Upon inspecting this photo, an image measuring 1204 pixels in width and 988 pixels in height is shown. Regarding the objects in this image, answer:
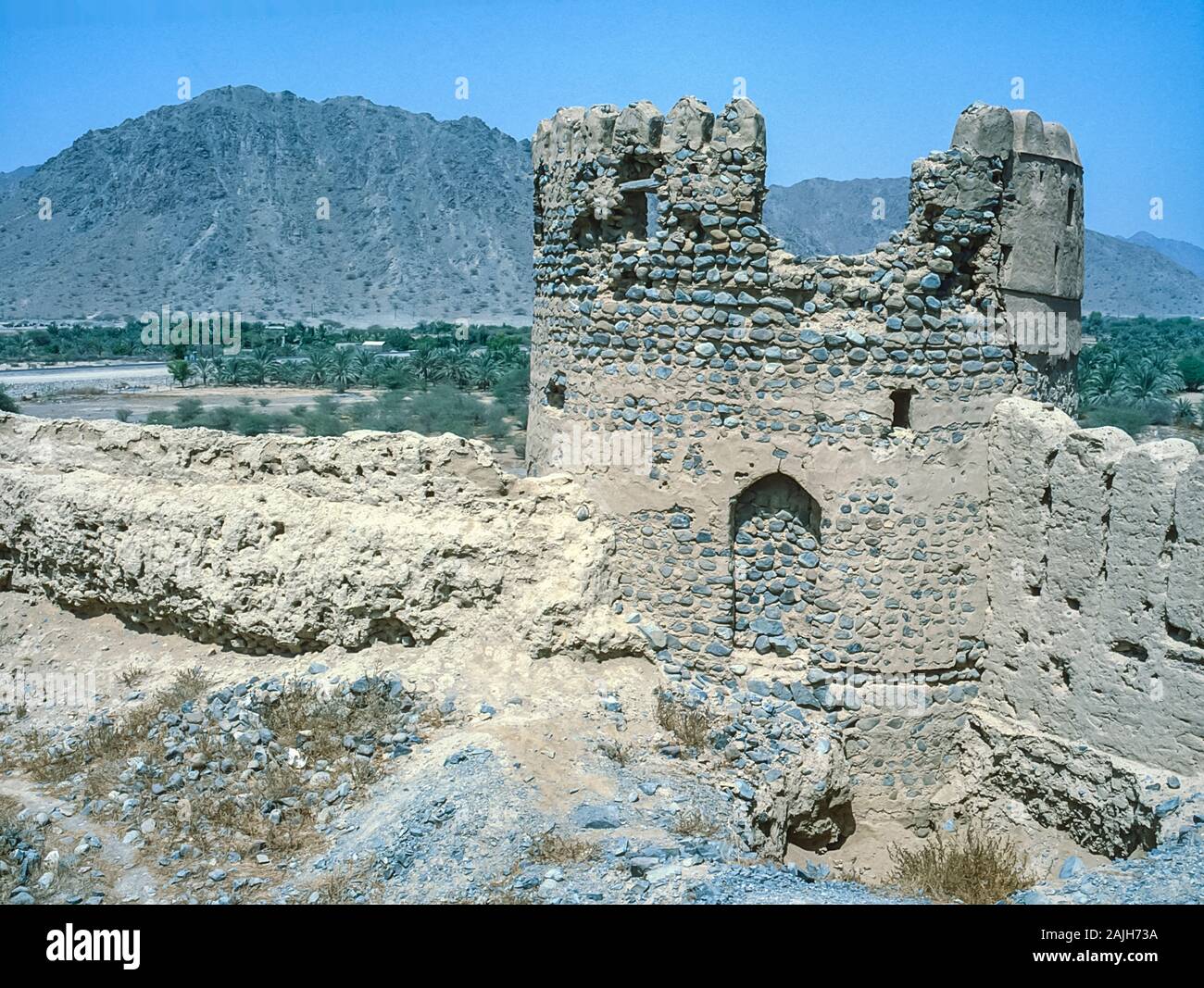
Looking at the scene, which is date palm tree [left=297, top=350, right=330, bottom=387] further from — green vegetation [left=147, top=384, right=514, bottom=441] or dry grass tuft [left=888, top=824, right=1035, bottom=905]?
dry grass tuft [left=888, top=824, right=1035, bottom=905]

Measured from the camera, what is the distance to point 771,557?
967 centimetres

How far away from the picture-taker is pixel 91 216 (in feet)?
320

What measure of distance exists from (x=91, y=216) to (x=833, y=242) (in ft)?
213

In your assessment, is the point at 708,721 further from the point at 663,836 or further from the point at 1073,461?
the point at 1073,461

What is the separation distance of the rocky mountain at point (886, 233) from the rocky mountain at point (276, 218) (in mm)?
24659

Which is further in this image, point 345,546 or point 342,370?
point 342,370

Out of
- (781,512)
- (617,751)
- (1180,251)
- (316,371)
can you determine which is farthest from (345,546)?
(1180,251)

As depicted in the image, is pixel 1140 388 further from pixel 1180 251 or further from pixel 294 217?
pixel 1180 251

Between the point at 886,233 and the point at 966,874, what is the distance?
84.7 metres

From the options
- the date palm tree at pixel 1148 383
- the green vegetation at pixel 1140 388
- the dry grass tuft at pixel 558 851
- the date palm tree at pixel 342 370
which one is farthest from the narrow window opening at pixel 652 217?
the date palm tree at pixel 342 370

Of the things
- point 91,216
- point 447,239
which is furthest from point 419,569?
point 91,216

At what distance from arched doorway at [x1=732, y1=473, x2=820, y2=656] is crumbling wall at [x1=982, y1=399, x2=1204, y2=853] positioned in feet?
5.47

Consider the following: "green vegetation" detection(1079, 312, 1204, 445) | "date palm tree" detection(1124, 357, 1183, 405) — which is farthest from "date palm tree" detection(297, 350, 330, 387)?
"date palm tree" detection(1124, 357, 1183, 405)

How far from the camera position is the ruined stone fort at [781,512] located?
9.06m
